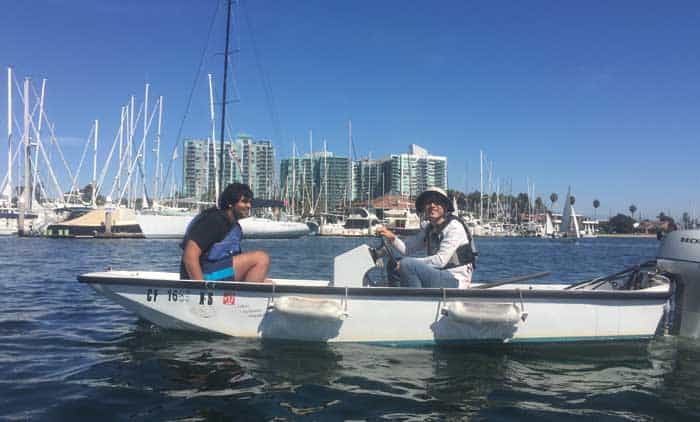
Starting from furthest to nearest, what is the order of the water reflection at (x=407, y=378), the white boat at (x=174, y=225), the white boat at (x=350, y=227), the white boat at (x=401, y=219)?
the white boat at (x=401, y=219) < the white boat at (x=350, y=227) < the white boat at (x=174, y=225) < the water reflection at (x=407, y=378)

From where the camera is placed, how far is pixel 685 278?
240 inches

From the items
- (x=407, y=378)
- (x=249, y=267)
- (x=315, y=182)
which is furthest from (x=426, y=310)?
(x=315, y=182)

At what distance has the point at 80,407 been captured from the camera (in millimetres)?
4230

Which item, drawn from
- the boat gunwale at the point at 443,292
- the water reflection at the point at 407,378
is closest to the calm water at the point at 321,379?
the water reflection at the point at 407,378

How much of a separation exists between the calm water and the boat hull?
0.18 m

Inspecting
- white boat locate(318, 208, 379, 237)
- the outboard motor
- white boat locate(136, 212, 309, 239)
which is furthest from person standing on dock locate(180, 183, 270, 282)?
white boat locate(318, 208, 379, 237)

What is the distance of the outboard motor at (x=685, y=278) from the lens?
5.98 m

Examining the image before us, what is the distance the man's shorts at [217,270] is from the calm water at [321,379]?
0.75 metres

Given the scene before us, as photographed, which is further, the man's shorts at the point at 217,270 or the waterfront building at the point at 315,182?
the waterfront building at the point at 315,182

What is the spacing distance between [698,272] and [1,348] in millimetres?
8232

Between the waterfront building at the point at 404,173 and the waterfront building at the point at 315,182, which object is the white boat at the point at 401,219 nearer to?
the waterfront building at the point at 315,182

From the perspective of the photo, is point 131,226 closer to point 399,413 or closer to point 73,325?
point 73,325

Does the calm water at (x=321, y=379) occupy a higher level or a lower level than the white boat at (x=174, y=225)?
lower

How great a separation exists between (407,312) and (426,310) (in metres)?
0.22
